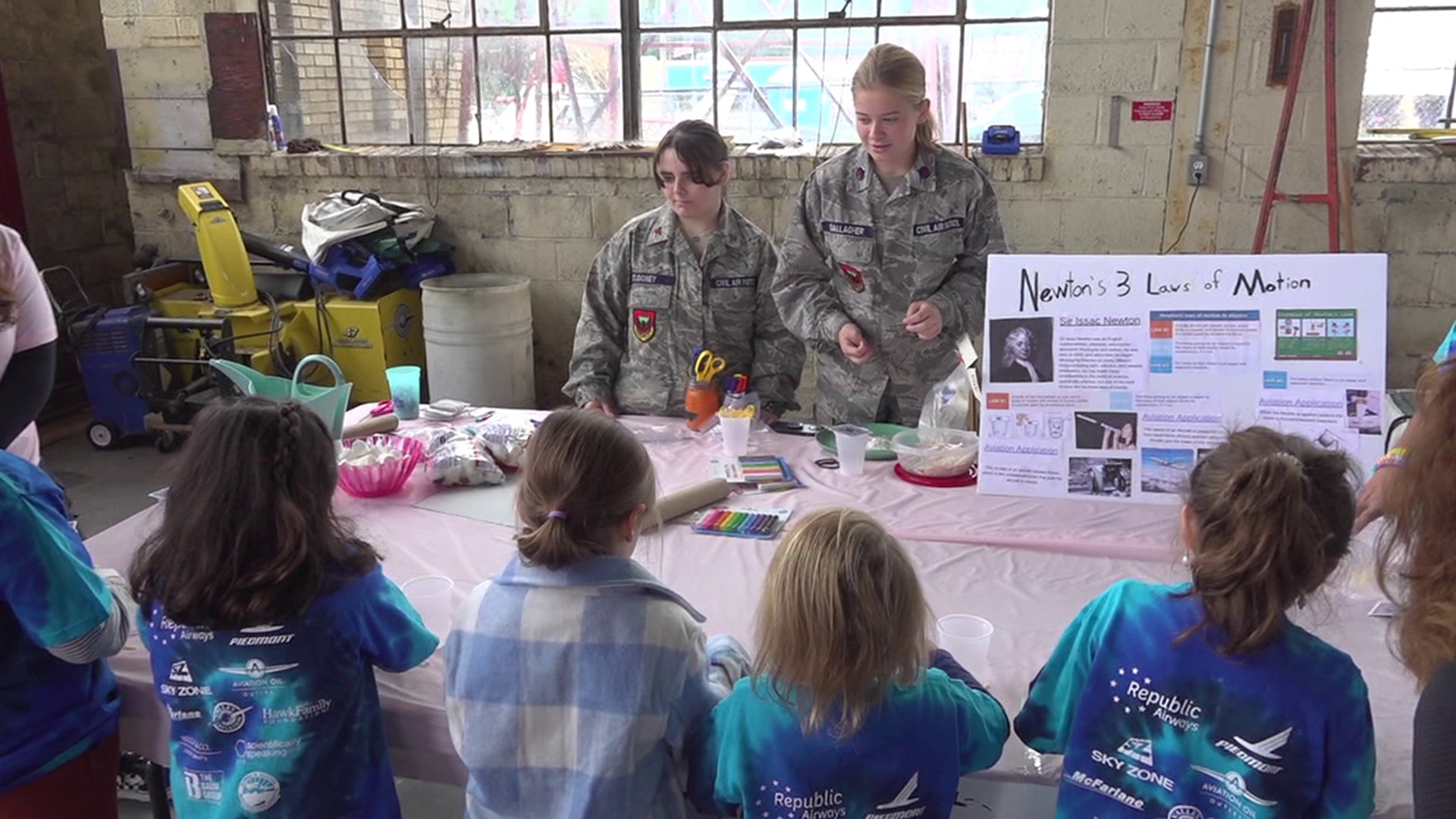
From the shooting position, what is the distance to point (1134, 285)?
6.61ft

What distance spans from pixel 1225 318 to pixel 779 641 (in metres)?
1.27

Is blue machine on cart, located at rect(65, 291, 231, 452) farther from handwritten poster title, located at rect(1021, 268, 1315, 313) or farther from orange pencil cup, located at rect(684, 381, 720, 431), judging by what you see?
handwritten poster title, located at rect(1021, 268, 1315, 313)

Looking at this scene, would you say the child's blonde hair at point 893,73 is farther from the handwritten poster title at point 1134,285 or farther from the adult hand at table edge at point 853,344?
the handwritten poster title at point 1134,285

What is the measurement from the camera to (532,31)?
15.9ft

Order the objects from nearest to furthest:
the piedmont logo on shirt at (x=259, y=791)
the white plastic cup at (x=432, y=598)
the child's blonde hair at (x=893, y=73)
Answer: the piedmont logo on shirt at (x=259, y=791) → the white plastic cup at (x=432, y=598) → the child's blonde hair at (x=893, y=73)

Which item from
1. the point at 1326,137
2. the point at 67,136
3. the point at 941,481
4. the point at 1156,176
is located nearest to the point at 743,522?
the point at 941,481

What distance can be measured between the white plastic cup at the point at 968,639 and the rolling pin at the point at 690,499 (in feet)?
1.96

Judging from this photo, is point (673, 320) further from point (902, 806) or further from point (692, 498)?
point (902, 806)

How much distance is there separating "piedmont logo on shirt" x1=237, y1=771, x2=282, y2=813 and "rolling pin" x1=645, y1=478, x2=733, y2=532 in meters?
0.75

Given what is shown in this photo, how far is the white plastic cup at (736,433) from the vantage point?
92.0 inches

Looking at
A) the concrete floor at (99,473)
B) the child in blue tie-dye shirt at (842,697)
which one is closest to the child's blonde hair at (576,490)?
the child in blue tie-dye shirt at (842,697)

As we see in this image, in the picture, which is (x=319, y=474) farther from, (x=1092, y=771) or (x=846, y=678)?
(x=1092, y=771)

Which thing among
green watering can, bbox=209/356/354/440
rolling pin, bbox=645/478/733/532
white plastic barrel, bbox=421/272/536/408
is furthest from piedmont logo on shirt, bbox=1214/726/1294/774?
white plastic barrel, bbox=421/272/536/408

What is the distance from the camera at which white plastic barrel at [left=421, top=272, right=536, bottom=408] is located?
4.46 meters
